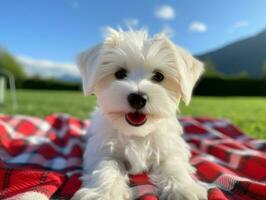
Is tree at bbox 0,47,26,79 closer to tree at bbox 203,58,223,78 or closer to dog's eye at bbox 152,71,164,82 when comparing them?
tree at bbox 203,58,223,78

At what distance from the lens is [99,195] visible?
2.60 m

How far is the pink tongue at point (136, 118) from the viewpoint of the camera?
3.09 metres

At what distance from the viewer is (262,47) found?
16.1ft

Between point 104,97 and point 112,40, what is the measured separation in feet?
1.88

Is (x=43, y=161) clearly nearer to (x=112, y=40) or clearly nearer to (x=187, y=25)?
(x=112, y=40)

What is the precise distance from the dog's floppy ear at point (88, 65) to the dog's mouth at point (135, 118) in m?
0.49

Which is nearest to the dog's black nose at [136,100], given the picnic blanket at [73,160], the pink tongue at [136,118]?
the pink tongue at [136,118]

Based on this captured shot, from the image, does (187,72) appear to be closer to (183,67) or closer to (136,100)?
(183,67)

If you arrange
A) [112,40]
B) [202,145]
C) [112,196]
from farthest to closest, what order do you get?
[202,145], [112,40], [112,196]

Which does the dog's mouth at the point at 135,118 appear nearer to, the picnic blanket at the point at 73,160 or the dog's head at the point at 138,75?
the dog's head at the point at 138,75

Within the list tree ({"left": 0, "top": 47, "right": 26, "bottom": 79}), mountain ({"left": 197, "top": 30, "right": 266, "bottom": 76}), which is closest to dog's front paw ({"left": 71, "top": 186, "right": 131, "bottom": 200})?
mountain ({"left": 197, "top": 30, "right": 266, "bottom": 76})

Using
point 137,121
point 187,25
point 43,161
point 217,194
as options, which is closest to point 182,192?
point 217,194

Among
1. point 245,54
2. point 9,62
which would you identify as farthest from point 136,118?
point 9,62

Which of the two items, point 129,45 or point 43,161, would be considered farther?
point 43,161
